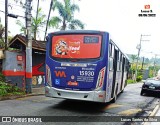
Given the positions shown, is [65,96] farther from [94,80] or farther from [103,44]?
[103,44]

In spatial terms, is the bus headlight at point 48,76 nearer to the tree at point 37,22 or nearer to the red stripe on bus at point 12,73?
the red stripe on bus at point 12,73

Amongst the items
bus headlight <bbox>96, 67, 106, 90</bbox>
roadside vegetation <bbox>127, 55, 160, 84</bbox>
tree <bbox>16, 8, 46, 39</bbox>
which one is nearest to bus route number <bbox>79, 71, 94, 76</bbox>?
bus headlight <bbox>96, 67, 106, 90</bbox>

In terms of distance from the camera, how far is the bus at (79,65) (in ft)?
30.8

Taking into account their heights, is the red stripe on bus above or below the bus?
below

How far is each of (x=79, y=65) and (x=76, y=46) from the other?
0.80 metres

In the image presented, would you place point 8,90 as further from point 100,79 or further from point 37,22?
point 37,22

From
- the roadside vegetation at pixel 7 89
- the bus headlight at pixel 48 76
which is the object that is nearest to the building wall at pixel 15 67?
the roadside vegetation at pixel 7 89

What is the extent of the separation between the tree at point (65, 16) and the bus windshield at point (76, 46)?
20029mm

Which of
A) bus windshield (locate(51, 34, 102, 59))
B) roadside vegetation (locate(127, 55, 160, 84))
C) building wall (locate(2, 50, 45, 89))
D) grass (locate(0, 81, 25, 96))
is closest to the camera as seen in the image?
bus windshield (locate(51, 34, 102, 59))

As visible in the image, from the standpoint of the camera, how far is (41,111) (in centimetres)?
A: 955

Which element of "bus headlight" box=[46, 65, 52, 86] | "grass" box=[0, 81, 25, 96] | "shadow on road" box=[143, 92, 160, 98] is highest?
"bus headlight" box=[46, 65, 52, 86]

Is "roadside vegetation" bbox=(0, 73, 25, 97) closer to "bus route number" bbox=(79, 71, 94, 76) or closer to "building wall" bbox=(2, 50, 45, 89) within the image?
"building wall" bbox=(2, 50, 45, 89)

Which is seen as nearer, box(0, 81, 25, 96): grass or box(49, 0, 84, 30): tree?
box(0, 81, 25, 96): grass

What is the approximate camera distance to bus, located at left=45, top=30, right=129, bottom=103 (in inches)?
369
